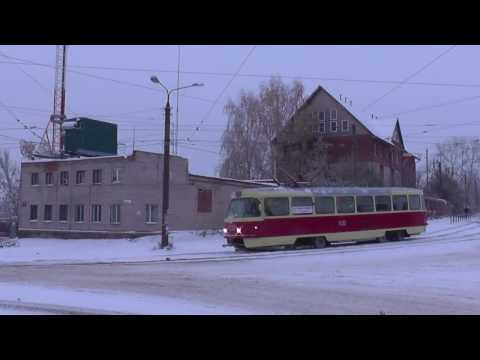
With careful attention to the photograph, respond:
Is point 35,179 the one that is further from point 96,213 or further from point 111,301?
point 111,301

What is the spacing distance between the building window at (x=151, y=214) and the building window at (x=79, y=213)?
561cm

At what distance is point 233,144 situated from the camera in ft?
167

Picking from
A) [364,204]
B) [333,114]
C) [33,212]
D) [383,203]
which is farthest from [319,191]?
[333,114]

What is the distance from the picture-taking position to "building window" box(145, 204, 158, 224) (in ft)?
124

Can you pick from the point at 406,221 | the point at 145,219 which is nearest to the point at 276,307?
the point at 406,221

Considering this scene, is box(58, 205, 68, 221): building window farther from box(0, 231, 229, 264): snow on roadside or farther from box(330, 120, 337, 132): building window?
box(330, 120, 337, 132): building window

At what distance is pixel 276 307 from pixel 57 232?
34331mm

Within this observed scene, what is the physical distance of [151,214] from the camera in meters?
38.2

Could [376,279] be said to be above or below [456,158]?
below

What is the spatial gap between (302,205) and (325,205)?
1538mm

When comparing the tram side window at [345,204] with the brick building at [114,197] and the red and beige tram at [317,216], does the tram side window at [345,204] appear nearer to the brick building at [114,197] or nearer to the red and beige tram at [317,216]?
the red and beige tram at [317,216]

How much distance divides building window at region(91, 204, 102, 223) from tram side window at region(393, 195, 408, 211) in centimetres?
2032
